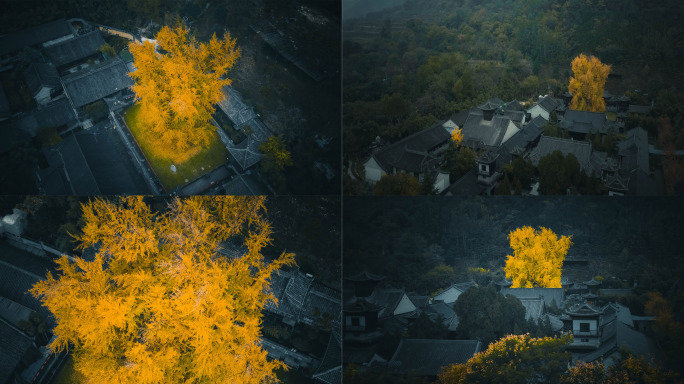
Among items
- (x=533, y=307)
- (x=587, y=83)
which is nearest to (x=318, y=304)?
(x=533, y=307)

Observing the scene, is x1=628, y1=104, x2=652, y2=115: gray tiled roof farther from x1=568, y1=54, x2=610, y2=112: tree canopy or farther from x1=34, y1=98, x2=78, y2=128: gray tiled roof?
x1=34, y1=98, x2=78, y2=128: gray tiled roof

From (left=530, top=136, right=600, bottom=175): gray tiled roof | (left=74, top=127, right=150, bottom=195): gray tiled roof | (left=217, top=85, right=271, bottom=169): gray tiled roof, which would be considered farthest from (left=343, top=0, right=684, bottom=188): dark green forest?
(left=74, top=127, right=150, bottom=195): gray tiled roof

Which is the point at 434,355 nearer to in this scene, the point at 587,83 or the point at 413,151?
the point at 413,151

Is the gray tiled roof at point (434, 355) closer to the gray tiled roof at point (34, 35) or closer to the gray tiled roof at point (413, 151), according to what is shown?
the gray tiled roof at point (413, 151)

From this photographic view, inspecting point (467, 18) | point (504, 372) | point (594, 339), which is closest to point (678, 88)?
point (467, 18)

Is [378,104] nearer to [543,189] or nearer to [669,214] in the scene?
[543,189]
